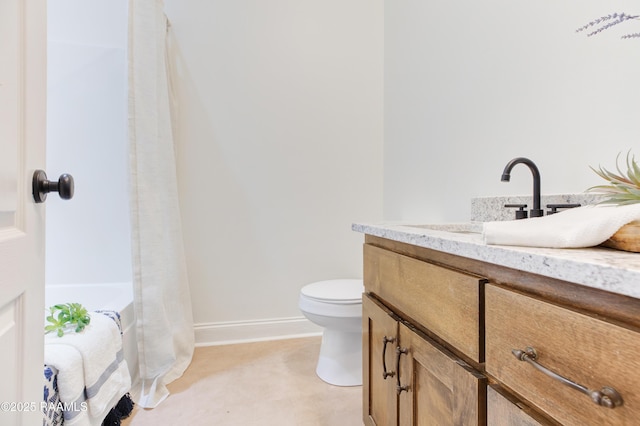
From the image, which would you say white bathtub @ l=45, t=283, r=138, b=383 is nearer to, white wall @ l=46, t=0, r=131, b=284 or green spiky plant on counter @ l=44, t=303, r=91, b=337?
white wall @ l=46, t=0, r=131, b=284

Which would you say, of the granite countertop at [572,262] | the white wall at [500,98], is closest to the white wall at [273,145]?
the white wall at [500,98]

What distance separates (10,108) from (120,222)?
1627 mm

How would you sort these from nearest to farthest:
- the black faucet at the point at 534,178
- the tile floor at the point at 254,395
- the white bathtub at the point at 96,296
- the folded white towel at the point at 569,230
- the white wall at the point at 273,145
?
the folded white towel at the point at 569,230 → the black faucet at the point at 534,178 → the tile floor at the point at 254,395 → the white bathtub at the point at 96,296 → the white wall at the point at 273,145

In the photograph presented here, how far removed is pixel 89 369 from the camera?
1.08m

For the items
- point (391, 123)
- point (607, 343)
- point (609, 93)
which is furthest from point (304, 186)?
point (607, 343)

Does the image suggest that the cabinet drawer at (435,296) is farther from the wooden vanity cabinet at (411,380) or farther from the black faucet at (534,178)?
the black faucet at (534,178)

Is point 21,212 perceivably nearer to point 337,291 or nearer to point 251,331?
point 337,291

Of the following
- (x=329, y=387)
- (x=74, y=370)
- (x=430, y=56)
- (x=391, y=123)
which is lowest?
(x=329, y=387)

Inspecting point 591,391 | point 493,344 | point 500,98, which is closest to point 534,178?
point 500,98

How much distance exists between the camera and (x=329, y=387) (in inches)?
63.4

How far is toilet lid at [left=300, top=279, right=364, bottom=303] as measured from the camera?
1578 mm

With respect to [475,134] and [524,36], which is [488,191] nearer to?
[475,134]

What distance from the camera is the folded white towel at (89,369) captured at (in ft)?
3.23

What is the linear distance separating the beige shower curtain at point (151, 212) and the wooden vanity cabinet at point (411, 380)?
3.39 feet
